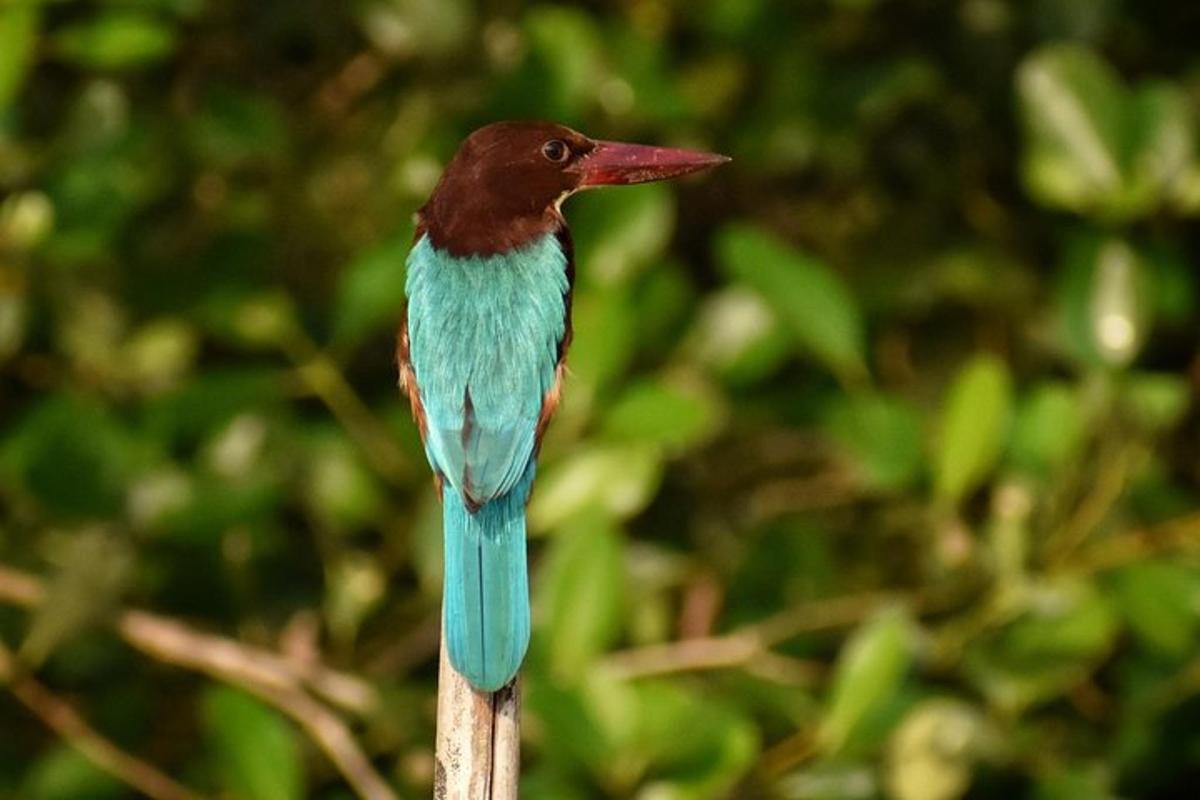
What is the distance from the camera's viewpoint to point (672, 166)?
3061 mm

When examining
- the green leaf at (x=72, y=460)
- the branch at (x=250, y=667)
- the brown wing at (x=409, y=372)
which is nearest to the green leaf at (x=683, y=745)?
the branch at (x=250, y=667)

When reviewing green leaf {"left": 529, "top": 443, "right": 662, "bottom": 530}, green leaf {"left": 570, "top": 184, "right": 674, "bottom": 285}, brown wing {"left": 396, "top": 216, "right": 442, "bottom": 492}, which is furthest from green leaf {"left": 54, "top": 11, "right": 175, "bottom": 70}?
green leaf {"left": 529, "top": 443, "right": 662, "bottom": 530}

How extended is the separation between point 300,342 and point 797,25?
1294mm

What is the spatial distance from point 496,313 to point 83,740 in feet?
3.89

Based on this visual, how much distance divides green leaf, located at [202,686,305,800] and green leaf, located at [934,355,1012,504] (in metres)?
1.16

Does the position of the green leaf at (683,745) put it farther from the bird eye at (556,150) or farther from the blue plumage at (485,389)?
the bird eye at (556,150)

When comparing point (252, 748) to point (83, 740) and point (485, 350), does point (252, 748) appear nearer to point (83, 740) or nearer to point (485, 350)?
point (83, 740)

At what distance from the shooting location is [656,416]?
12.2ft

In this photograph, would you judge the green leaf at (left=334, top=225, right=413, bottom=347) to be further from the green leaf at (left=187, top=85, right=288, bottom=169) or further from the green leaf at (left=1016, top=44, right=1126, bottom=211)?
the green leaf at (left=1016, top=44, right=1126, bottom=211)

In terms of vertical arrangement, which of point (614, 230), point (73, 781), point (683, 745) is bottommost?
point (683, 745)

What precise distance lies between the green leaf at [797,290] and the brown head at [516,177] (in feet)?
2.51

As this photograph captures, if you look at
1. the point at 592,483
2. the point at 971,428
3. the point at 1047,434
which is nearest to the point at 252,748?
the point at 592,483

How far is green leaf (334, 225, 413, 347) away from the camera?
3717 millimetres

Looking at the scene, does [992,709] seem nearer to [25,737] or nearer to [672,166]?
[672,166]
